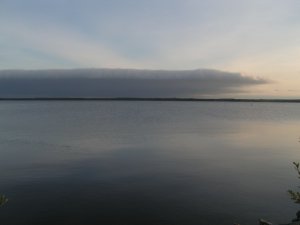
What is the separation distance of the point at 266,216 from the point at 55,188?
11.3 m

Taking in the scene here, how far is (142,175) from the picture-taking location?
23.0 metres

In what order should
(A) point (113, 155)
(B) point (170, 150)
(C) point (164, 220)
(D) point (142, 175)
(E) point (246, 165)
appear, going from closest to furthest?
1. (C) point (164, 220)
2. (D) point (142, 175)
3. (E) point (246, 165)
4. (A) point (113, 155)
5. (B) point (170, 150)

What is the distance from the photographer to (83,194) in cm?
1875

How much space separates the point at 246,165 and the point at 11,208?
56.2ft

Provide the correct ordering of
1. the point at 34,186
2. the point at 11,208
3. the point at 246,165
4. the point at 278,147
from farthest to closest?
the point at 278,147 → the point at 246,165 → the point at 34,186 → the point at 11,208

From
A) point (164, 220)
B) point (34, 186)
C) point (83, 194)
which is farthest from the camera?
point (34, 186)

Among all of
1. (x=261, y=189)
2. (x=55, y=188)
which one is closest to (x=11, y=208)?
(x=55, y=188)

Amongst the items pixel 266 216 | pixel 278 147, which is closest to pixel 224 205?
pixel 266 216

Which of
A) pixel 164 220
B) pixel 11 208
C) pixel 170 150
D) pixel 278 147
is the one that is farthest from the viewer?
pixel 278 147

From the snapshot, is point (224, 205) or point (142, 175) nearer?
point (224, 205)

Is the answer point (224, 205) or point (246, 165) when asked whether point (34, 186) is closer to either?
point (224, 205)

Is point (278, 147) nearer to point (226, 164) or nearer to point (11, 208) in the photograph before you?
point (226, 164)

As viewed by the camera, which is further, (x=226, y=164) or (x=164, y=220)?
(x=226, y=164)

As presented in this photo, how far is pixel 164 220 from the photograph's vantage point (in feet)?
51.5
